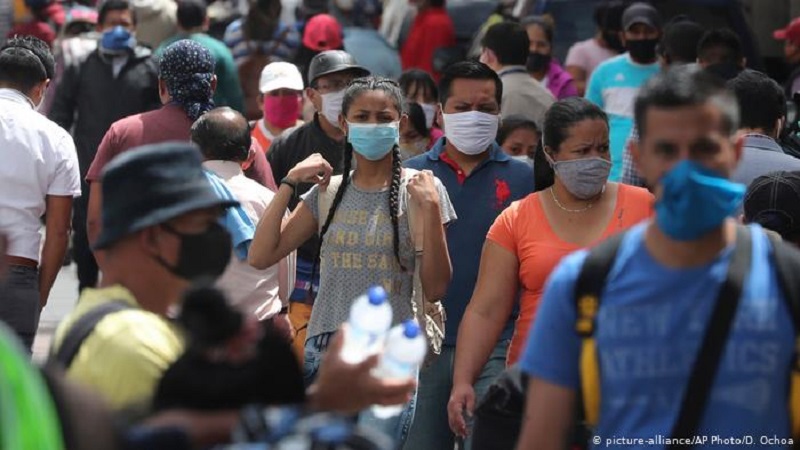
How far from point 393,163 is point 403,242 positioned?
37 cm

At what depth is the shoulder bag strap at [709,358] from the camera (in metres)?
3.92

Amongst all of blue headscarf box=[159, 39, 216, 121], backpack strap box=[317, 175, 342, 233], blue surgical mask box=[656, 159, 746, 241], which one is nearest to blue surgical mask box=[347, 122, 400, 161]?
backpack strap box=[317, 175, 342, 233]

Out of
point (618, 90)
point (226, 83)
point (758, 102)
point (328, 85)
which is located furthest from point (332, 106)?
point (618, 90)

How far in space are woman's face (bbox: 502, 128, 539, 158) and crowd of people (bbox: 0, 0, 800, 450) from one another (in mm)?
10

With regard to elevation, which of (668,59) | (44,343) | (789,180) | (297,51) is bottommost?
(44,343)

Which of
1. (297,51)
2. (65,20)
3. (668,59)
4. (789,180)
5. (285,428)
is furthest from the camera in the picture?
(65,20)

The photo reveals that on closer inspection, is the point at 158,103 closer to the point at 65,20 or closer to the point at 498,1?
the point at 65,20

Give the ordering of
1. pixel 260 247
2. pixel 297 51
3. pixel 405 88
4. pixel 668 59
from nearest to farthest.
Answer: pixel 260 247 → pixel 405 88 → pixel 668 59 → pixel 297 51

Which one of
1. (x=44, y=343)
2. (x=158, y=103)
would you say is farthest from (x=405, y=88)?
(x=44, y=343)

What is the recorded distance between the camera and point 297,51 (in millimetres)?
12906

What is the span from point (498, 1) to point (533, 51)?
4.43m

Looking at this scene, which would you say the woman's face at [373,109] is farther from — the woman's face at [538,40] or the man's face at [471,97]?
the woman's face at [538,40]

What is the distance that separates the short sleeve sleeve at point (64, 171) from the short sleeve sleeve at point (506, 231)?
2330 millimetres

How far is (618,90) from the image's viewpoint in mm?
11406
